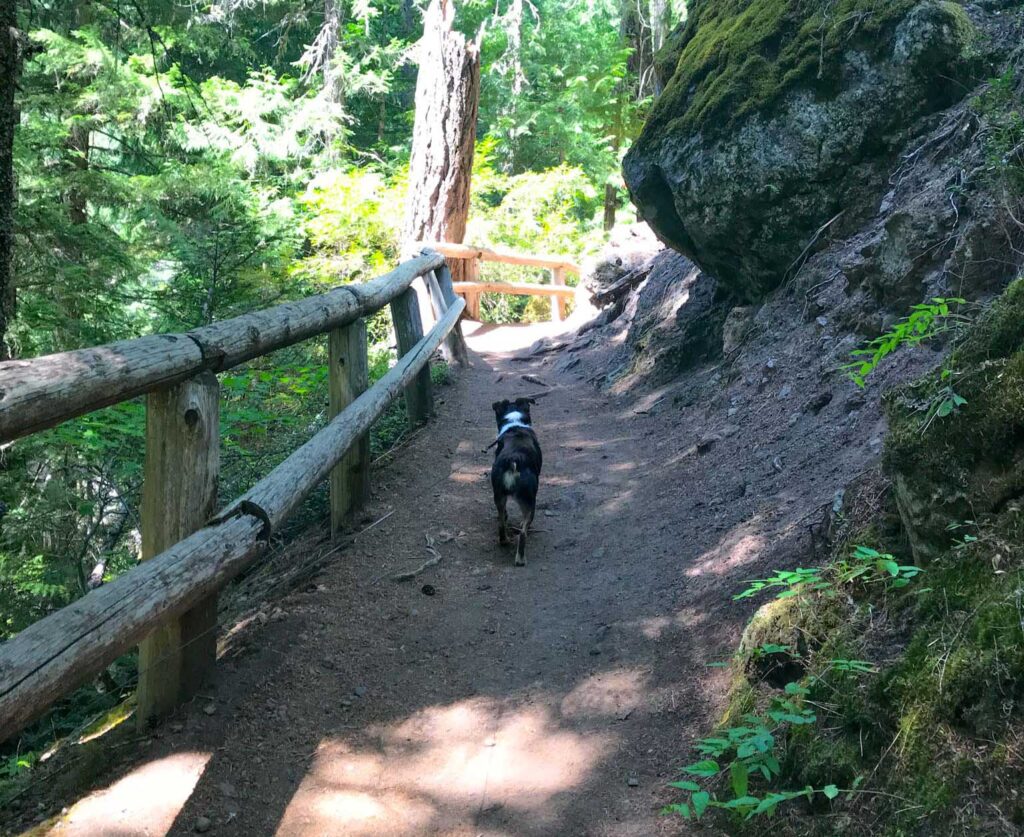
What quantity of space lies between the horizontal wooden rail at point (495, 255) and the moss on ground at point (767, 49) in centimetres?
408

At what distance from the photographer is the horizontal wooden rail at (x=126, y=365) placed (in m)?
2.20

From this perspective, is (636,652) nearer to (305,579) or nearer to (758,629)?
(758,629)

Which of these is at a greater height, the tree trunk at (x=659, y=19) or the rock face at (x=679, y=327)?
the tree trunk at (x=659, y=19)

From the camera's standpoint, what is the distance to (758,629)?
11.2ft

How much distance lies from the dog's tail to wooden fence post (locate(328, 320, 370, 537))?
959 mm

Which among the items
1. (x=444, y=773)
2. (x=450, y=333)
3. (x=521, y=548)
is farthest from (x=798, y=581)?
(x=450, y=333)

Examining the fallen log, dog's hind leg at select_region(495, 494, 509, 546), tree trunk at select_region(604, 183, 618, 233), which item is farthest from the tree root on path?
tree trunk at select_region(604, 183, 618, 233)

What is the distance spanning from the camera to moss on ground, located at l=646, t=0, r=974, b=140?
659 centimetres

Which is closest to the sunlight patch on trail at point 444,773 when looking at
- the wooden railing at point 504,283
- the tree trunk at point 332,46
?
the wooden railing at point 504,283

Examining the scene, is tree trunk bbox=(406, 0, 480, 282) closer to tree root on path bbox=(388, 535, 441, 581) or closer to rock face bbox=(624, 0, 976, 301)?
rock face bbox=(624, 0, 976, 301)

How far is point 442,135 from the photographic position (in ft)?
47.0

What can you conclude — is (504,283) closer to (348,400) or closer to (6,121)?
(348,400)

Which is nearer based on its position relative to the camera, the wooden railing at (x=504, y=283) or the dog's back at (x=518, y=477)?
the dog's back at (x=518, y=477)

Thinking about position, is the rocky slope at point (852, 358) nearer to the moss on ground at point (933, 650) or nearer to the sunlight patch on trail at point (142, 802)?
the moss on ground at point (933, 650)
